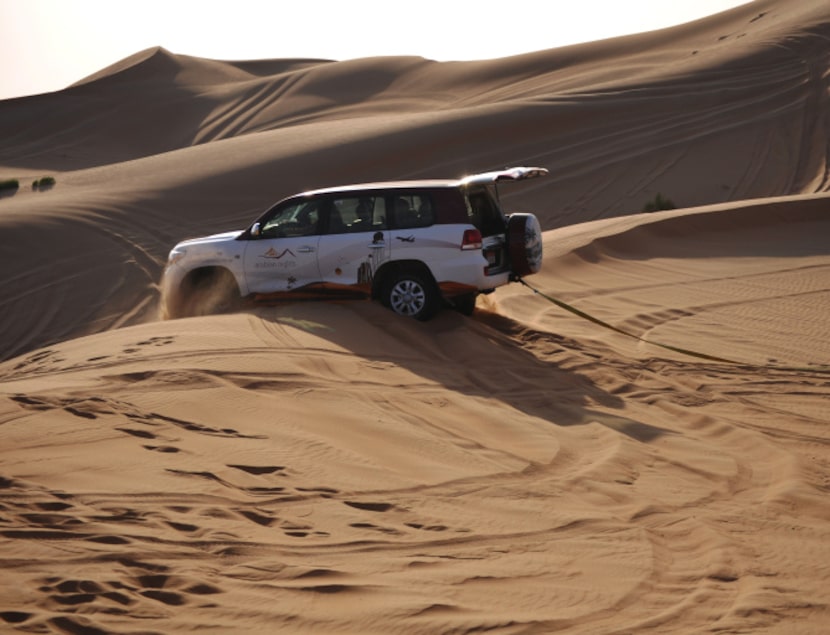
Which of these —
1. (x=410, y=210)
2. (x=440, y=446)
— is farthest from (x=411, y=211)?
(x=440, y=446)

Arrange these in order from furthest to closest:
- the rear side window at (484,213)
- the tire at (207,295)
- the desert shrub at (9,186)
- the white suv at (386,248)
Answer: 1. the desert shrub at (9,186)
2. the tire at (207,295)
3. the rear side window at (484,213)
4. the white suv at (386,248)

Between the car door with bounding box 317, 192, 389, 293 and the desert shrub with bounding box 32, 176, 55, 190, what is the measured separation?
22.9 m

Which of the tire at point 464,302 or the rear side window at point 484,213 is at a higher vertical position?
the rear side window at point 484,213

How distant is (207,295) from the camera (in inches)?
521

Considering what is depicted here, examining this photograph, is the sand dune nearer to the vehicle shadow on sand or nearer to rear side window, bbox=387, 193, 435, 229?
the vehicle shadow on sand

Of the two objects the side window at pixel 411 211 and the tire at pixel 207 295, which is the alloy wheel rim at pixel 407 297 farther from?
the tire at pixel 207 295

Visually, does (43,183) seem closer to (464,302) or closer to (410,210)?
(464,302)

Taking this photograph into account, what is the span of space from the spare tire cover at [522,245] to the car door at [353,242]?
1324 millimetres

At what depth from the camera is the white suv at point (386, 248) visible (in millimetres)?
11922

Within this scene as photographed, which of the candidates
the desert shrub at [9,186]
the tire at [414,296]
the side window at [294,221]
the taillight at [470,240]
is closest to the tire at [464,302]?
the tire at [414,296]

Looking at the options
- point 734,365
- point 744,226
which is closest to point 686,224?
point 744,226

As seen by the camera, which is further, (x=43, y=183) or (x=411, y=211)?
(x=43, y=183)

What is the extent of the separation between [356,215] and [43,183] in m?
24.1

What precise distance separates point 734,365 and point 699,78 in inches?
1047
